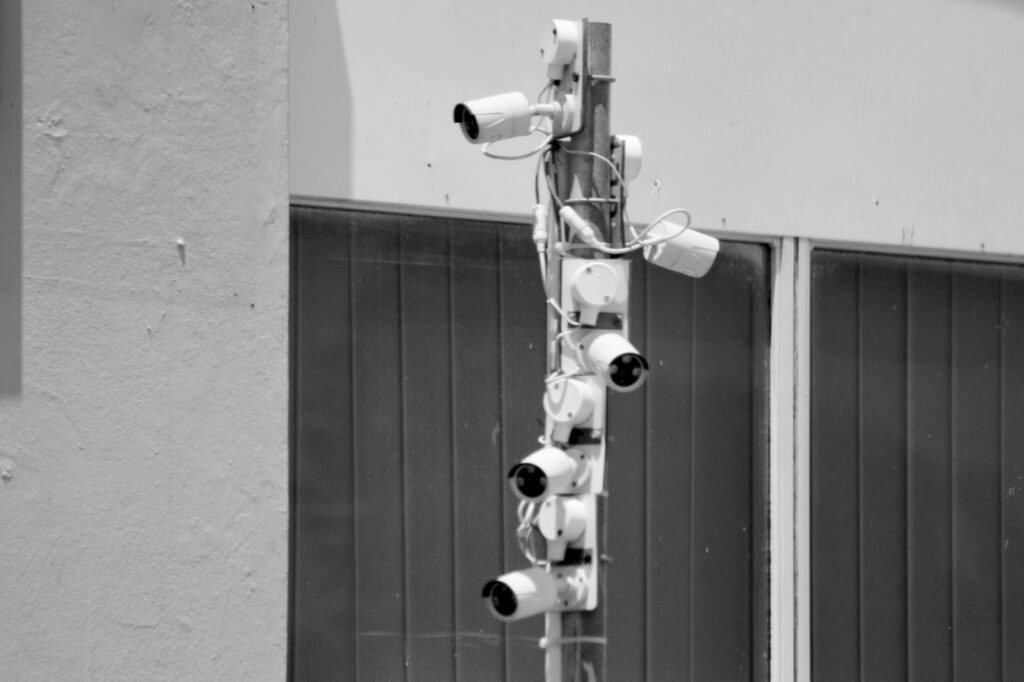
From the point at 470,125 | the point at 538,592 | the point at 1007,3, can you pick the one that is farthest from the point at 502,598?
the point at 1007,3

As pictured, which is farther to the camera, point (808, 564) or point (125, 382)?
point (808, 564)

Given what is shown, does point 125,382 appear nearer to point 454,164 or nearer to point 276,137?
point 276,137

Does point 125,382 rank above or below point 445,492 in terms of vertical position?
above

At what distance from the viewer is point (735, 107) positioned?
7.54 meters

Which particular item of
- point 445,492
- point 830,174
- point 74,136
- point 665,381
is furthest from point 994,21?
point 74,136

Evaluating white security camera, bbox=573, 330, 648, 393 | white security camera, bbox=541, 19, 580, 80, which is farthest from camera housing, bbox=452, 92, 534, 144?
white security camera, bbox=573, 330, 648, 393

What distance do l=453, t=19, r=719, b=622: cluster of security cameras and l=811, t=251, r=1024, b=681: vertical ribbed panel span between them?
3.22 metres

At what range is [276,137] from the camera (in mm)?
5934

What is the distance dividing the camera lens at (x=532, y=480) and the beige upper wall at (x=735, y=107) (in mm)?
2126

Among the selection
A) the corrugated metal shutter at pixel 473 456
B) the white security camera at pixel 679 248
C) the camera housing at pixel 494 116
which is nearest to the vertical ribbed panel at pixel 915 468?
the corrugated metal shutter at pixel 473 456

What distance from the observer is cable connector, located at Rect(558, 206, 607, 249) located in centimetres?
488

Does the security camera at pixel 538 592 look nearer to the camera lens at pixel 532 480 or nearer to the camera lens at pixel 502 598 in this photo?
the camera lens at pixel 502 598

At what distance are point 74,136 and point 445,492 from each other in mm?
2250

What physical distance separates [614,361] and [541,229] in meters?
0.60
